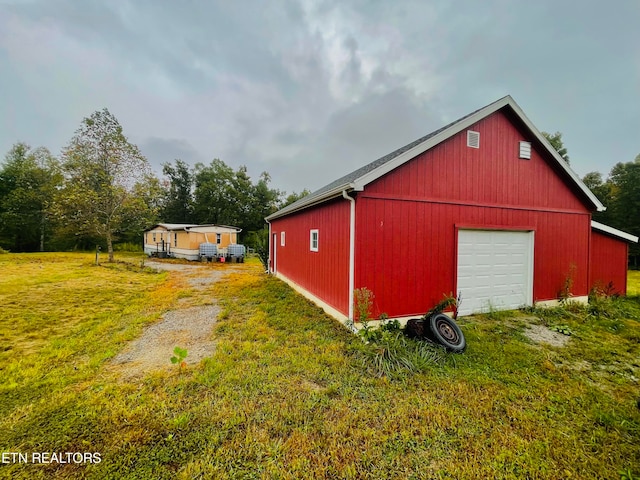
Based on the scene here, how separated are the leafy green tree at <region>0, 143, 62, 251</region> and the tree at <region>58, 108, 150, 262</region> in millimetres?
9508

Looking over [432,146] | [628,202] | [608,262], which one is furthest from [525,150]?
[628,202]

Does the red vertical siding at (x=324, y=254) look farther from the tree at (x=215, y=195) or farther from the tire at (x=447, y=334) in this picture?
the tree at (x=215, y=195)

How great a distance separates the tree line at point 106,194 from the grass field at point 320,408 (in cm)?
1021

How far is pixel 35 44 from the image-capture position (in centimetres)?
945

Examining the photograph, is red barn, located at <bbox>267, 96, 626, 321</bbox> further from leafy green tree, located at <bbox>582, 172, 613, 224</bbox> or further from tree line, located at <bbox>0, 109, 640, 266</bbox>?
leafy green tree, located at <bbox>582, 172, 613, 224</bbox>

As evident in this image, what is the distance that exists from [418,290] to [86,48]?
14.1 m

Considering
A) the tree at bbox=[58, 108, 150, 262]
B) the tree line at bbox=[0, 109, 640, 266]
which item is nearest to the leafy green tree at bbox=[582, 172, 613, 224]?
the tree line at bbox=[0, 109, 640, 266]

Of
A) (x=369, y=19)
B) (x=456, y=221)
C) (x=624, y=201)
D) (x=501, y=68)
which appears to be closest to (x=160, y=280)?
(x=456, y=221)

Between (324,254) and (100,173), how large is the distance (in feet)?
58.8

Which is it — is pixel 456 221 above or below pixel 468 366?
above

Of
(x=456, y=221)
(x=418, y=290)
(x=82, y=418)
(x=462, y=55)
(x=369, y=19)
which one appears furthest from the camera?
(x=462, y=55)

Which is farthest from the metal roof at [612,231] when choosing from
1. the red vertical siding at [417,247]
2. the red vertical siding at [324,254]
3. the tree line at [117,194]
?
the tree line at [117,194]

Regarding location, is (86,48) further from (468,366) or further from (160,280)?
(468,366)

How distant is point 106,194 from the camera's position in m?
16.5
